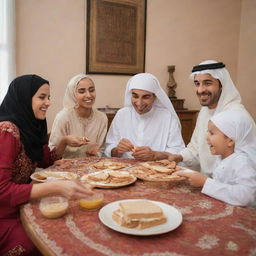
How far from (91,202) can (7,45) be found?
363 cm

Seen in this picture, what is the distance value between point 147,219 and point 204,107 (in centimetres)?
205

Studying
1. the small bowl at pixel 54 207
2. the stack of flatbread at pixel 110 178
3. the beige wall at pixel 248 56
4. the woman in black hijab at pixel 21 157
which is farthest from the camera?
the beige wall at pixel 248 56

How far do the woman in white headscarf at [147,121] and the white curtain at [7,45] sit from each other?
2.03 m

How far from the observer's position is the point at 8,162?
163cm

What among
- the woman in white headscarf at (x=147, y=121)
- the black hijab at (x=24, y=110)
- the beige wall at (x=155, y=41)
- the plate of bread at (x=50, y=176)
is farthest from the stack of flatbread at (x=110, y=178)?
the beige wall at (x=155, y=41)

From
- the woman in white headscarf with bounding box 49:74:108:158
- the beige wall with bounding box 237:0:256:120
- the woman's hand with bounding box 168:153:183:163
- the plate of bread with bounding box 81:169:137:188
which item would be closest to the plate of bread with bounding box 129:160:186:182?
the plate of bread with bounding box 81:169:137:188

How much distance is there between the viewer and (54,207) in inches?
53.8

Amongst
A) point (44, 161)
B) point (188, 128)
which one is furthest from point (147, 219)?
point (188, 128)

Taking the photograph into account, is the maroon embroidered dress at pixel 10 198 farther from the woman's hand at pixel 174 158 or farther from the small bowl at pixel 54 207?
the woman's hand at pixel 174 158

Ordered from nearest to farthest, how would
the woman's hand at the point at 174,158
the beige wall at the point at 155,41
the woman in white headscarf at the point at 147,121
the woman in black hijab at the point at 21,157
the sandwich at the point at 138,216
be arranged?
1. the sandwich at the point at 138,216
2. the woman in black hijab at the point at 21,157
3. the woman's hand at the point at 174,158
4. the woman in white headscarf at the point at 147,121
5. the beige wall at the point at 155,41

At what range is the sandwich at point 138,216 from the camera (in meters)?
1.23

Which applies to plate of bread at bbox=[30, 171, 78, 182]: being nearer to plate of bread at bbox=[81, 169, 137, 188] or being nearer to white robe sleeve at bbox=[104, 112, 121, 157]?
plate of bread at bbox=[81, 169, 137, 188]

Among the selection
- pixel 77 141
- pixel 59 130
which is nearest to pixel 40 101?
pixel 77 141

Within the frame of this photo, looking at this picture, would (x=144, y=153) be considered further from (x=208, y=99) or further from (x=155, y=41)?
(x=155, y=41)
